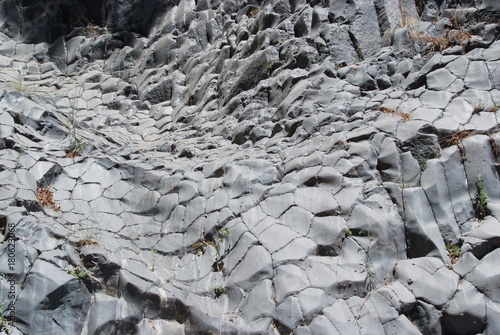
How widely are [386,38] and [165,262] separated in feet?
12.9

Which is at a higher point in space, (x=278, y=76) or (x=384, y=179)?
(x=278, y=76)

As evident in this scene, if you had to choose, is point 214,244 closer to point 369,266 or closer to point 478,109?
point 369,266

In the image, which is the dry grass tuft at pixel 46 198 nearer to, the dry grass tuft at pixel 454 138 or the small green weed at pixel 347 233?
the small green weed at pixel 347 233

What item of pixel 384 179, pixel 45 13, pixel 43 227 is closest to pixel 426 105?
pixel 384 179

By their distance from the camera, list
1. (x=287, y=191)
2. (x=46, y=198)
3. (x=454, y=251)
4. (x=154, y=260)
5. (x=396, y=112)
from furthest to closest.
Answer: (x=396, y=112)
(x=46, y=198)
(x=287, y=191)
(x=154, y=260)
(x=454, y=251)

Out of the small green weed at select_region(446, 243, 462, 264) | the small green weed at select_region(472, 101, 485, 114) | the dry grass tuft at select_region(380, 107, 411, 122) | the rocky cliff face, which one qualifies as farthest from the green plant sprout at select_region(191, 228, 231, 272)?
the small green weed at select_region(472, 101, 485, 114)

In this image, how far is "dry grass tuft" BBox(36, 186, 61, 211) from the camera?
15.4ft

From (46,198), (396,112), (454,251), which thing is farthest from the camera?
(396,112)

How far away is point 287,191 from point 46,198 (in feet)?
7.72

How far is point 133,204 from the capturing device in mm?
5125

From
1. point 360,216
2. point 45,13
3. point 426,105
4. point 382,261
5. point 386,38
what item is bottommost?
point 382,261

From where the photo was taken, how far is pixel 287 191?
15.1ft

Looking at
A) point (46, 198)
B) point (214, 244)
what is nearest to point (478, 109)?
point (214, 244)

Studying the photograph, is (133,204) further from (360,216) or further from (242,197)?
(360,216)
